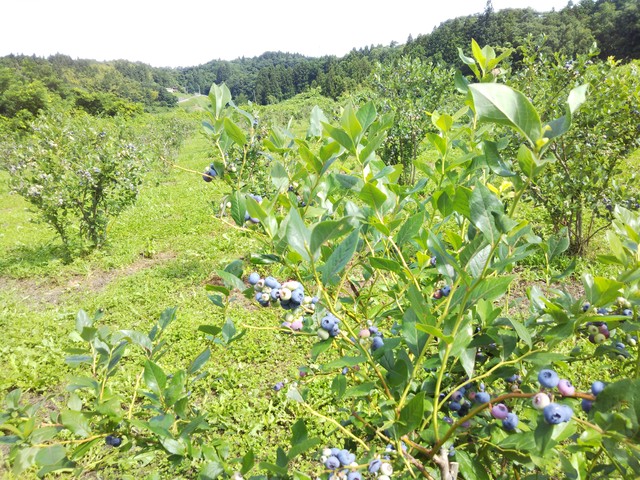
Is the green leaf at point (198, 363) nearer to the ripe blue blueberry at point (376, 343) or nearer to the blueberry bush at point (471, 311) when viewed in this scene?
the blueberry bush at point (471, 311)

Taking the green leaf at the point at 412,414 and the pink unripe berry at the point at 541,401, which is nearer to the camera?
the pink unripe berry at the point at 541,401

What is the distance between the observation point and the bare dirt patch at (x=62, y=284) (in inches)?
189

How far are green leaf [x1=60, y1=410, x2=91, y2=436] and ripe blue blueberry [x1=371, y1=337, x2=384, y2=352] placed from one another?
2.07 ft

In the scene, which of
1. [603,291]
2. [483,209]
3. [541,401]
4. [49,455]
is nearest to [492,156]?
[483,209]

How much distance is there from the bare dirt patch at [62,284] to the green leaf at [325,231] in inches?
205

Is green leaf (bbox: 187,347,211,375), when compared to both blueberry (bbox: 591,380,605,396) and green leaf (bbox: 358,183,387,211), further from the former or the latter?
blueberry (bbox: 591,380,605,396)

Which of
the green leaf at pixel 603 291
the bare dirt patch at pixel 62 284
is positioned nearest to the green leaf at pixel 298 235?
the green leaf at pixel 603 291

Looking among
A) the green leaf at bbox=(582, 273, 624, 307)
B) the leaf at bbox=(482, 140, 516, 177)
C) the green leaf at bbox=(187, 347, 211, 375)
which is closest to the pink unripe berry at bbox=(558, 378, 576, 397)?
A: the green leaf at bbox=(582, 273, 624, 307)

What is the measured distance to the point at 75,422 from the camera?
2.45ft

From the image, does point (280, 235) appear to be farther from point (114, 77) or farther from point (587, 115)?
point (114, 77)

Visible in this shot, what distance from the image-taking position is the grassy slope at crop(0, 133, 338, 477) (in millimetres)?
2850

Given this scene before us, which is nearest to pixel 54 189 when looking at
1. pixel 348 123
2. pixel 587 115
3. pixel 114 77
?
pixel 348 123

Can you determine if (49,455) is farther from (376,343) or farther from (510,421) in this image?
(510,421)

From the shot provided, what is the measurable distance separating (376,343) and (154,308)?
4.07 meters
